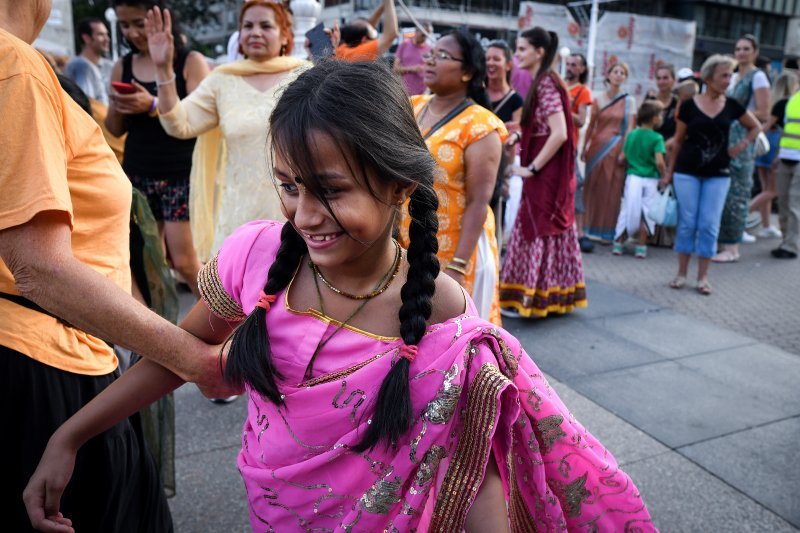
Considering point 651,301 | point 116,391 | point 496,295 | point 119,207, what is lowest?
point 651,301

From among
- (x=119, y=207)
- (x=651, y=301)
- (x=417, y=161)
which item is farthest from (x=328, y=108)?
(x=651, y=301)

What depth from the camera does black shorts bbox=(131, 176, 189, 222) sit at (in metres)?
4.36

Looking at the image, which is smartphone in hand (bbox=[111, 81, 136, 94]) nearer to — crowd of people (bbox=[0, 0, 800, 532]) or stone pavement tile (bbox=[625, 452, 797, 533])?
crowd of people (bbox=[0, 0, 800, 532])

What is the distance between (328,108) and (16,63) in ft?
1.99

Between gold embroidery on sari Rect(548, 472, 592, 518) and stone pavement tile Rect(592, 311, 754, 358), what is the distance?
140 inches

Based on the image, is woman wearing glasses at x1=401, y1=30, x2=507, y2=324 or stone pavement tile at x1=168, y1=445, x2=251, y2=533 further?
woman wearing glasses at x1=401, y1=30, x2=507, y2=324

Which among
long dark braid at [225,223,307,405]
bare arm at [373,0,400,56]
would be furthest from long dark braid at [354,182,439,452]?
bare arm at [373,0,400,56]

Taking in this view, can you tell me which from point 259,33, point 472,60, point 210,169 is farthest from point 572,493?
point 210,169

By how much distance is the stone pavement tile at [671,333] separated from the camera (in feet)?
16.2

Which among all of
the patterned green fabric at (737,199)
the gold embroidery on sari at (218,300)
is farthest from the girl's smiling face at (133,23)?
the patterned green fabric at (737,199)

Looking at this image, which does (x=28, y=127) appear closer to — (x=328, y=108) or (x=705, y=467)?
(x=328, y=108)

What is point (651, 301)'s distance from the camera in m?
6.12

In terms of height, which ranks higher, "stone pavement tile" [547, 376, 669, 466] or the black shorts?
the black shorts

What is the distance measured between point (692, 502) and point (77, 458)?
2.49 m
